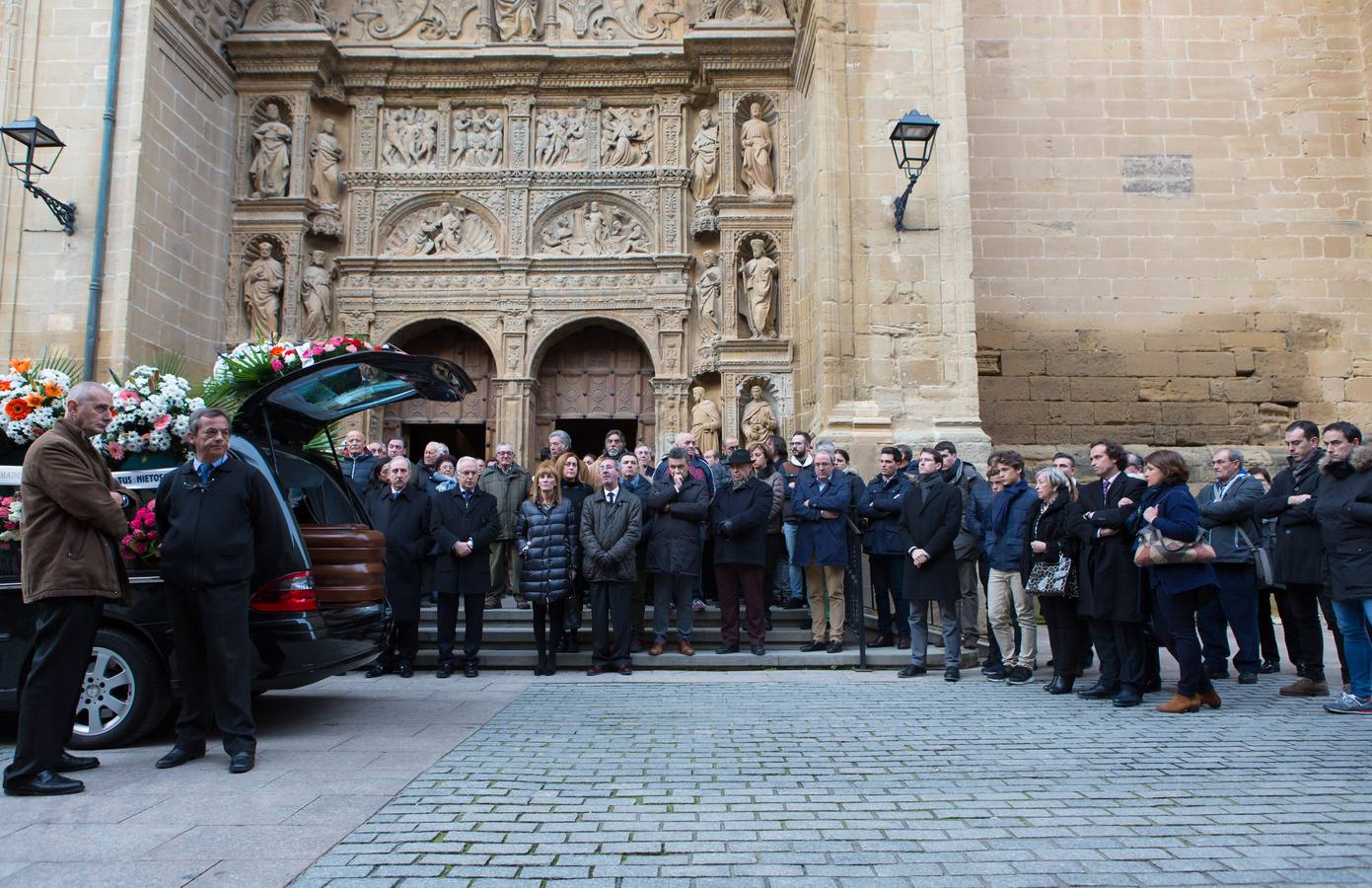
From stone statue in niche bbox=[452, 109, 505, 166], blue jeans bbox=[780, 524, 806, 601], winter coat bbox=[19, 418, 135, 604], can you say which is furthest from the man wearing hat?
stone statue in niche bbox=[452, 109, 505, 166]

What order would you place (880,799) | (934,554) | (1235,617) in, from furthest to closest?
(934,554) < (1235,617) < (880,799)

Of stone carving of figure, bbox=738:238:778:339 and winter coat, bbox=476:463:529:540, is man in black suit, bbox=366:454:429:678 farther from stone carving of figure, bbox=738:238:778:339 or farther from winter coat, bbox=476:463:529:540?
stone carving of figure, bbox=738:238:778:339

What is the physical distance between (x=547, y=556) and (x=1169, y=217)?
10101mm

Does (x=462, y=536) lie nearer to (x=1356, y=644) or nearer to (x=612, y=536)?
(x=612, y=536)

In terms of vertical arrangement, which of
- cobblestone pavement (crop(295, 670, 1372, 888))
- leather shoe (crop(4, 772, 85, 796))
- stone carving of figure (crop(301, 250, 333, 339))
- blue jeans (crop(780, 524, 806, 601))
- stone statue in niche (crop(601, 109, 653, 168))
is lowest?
cobblestone pavement (crop(295, 670, 1372, 888))

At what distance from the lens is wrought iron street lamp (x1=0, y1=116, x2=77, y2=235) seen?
33.4 feet

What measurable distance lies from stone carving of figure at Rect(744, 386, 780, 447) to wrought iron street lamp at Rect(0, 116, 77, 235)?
28.1 feet

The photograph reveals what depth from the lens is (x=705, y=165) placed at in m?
13.3

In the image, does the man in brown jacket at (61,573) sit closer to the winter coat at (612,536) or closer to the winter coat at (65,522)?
the winter coat at (65,522)

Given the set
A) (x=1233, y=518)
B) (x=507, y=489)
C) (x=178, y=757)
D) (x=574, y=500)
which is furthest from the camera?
(x=507, y=489)

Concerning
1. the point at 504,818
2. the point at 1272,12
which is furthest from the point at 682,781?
the point at 1272,12

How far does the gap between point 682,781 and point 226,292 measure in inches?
446

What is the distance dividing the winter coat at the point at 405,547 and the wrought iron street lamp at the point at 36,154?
21.1 feet

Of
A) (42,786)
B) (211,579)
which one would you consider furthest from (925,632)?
(42,786)
